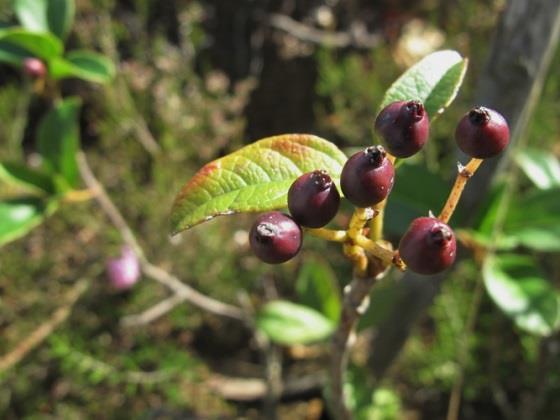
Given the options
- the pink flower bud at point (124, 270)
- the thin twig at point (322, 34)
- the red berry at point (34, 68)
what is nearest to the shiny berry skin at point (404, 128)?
the red berry at point (34, 68)

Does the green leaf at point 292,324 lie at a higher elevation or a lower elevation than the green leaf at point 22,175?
lower

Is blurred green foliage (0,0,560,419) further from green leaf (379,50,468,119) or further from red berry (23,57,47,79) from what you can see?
green leaf (379,50,468,119)

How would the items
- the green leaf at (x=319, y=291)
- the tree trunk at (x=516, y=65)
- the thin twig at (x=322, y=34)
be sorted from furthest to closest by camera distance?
the thin twig at (x=322, y=34), the green leaf at (x=319, y=291), the tree trunk at (x=516, y=65)

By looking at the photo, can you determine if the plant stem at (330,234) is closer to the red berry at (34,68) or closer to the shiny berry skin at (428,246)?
the shiny berry skin at (428,246)

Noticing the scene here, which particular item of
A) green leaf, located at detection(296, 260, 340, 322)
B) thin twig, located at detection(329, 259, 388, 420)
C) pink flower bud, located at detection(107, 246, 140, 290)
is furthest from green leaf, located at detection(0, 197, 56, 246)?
thin twig, located at detection(329, 259, 388, 420)

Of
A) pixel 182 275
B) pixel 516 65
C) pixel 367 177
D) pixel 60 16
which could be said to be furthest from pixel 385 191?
pixel 182 275

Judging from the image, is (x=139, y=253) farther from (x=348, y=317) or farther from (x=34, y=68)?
(x=348, y=317)

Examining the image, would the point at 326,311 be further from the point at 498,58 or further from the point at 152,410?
the point at 498,58
